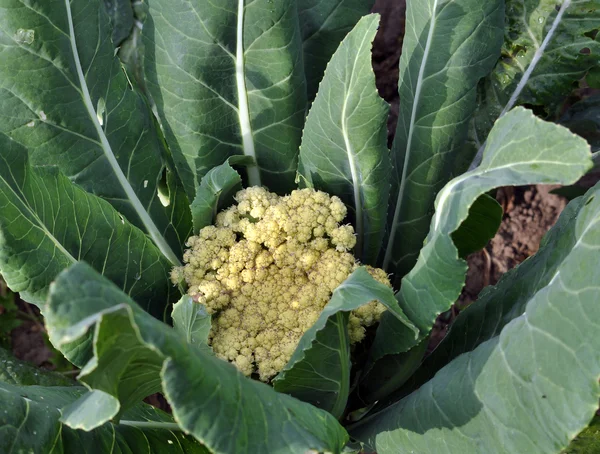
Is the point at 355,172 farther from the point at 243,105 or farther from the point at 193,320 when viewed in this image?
the point at 193,320

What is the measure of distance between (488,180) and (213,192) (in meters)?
0.69

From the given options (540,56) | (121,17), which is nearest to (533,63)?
(540,56)

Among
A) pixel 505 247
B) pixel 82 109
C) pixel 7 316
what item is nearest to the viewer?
pixel 82 109

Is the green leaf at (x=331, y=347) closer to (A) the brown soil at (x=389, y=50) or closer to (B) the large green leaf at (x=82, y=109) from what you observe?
(B) the large green leaf at (x=82, y=109)

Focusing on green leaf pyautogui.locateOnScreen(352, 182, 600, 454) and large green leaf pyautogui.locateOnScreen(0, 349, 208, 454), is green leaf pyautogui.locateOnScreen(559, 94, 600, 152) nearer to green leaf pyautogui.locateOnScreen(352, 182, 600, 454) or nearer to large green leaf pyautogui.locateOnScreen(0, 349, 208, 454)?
green leaf pyautogui.locateOnScreen(352, 182, 600, 454)

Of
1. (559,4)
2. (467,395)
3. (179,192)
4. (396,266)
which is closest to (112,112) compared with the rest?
(179,192)

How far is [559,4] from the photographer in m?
1.81

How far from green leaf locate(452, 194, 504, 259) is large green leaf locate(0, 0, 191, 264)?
2.72ft

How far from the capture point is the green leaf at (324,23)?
180 centimetres

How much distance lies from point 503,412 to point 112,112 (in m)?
1.23

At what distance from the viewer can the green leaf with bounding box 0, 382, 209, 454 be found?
3.91 feet

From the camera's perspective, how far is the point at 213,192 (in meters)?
1.53

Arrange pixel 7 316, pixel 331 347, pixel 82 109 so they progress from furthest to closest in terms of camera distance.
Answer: pixel 7 316
pixel 82 109
pixel 331 347

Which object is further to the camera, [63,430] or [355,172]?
[355,172]
